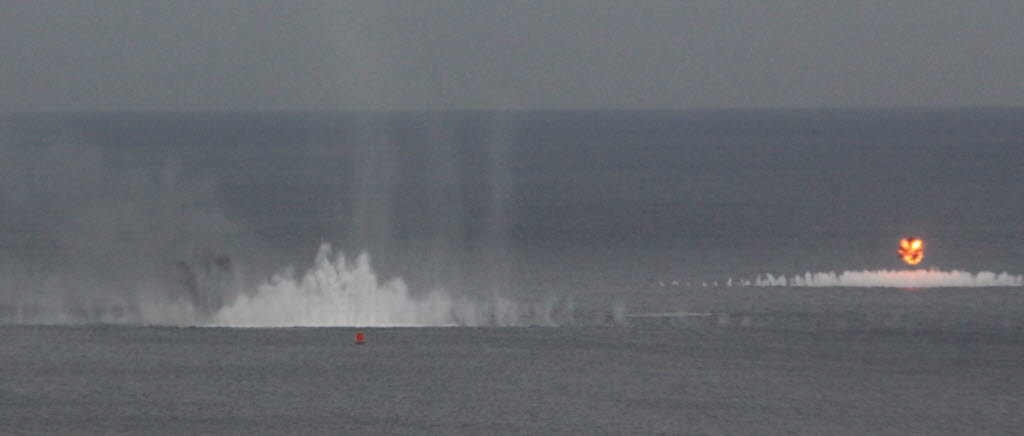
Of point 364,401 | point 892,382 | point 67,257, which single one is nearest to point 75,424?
point 364,401

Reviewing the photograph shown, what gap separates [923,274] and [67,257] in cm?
7168

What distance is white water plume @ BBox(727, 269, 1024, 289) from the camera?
106312 millimetres

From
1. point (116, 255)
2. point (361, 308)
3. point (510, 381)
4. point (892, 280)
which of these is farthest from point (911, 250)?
point (116, 255)

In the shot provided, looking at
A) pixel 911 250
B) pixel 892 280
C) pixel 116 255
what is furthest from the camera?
pixel 116 255

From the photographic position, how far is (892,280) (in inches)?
4316

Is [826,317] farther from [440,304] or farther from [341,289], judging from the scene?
[341,289]

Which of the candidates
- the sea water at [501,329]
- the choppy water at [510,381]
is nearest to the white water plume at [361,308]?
the sea water at [501,329]

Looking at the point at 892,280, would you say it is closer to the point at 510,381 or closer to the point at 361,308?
the point at 361,308

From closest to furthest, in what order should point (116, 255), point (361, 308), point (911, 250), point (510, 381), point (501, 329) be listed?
point (510, 381) < point (501, 329) < point (361, 308) < point (911, 250) < point (116, 255)

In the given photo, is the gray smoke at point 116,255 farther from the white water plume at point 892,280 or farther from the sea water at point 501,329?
the white water plume at point 892,280

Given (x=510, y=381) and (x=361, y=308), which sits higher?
(x=361, y=308)

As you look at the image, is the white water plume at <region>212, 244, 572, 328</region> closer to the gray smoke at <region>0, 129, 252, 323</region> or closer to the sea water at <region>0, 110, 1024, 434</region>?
the sea water at <region>0, 110, 1024, 434</region>

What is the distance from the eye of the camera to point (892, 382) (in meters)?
70.1

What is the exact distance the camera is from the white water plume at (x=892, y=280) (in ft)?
349
